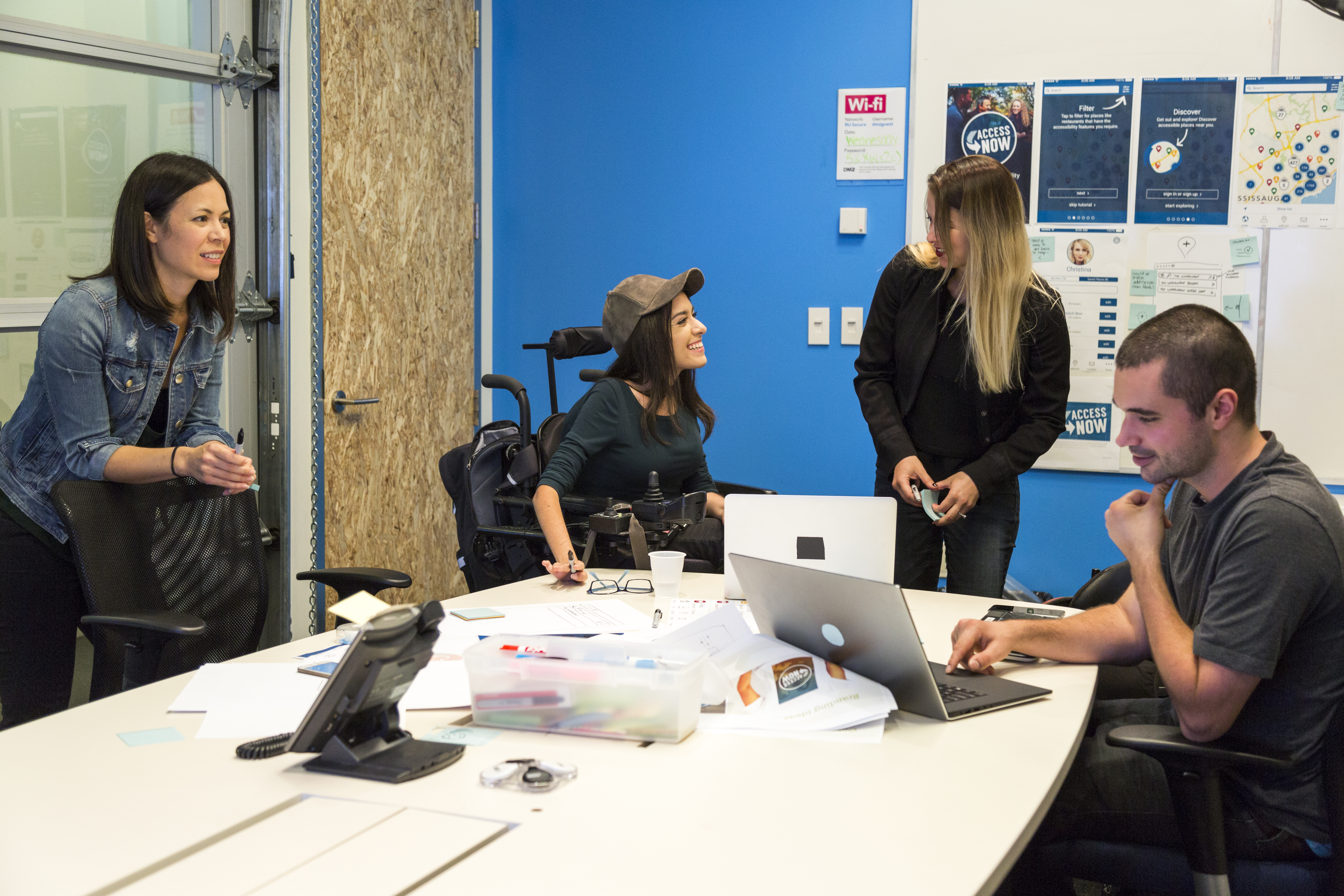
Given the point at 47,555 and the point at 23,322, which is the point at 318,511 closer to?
the point at 23,322

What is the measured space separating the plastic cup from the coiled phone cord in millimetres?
936

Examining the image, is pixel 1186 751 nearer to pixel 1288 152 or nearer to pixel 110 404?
pixel 110 404

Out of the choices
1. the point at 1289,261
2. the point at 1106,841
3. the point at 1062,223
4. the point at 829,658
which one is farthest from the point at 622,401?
the point at 1289,261

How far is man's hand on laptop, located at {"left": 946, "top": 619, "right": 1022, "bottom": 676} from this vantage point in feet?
5.57

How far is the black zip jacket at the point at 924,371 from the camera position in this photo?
2.75 meters

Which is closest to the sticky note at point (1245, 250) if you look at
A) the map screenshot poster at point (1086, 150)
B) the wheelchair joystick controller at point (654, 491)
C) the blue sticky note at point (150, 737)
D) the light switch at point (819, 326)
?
the map screenshot poster at point (1086, 150)

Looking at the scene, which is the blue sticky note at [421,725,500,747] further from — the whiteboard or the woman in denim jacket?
the whiteboard

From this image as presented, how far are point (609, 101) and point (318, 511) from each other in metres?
2.02

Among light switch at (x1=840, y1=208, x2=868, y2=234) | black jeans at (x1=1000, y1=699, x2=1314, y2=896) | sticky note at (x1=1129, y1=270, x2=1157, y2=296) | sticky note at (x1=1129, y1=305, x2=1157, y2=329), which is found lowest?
black jeans at (x1=1000, y1=699, x2=1314, y2=896)

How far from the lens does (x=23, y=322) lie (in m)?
3.02

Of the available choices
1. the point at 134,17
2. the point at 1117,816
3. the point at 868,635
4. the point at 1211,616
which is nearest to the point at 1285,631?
the point at 1211,616

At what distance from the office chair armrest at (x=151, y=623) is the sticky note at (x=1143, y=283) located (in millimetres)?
3237

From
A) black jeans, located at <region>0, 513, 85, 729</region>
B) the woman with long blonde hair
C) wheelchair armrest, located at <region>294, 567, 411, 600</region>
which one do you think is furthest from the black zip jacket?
black jeans, located at <region>0, 513, 85, 729</region>

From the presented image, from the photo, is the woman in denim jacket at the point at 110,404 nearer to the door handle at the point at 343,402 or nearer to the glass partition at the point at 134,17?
the glass partition at the point at 134,17
